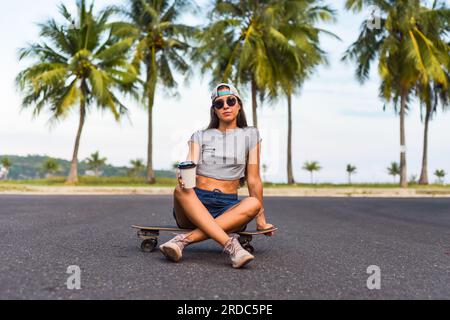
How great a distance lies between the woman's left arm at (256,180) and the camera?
4.14m

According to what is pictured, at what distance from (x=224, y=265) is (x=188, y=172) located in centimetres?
83

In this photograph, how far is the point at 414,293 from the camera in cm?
303

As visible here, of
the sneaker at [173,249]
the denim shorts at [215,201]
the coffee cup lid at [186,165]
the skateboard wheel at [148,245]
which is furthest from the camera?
the skateboard wheel at [148,245]

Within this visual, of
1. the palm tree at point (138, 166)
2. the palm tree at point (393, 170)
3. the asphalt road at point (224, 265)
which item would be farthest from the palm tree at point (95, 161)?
the asphalt road at point (224, 265)

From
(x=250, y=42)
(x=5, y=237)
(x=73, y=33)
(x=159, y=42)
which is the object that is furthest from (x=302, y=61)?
(x=5, y=237)

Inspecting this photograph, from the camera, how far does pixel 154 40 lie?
93.8 ft

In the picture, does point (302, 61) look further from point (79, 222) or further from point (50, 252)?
point (50, 252)

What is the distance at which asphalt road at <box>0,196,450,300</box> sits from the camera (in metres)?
2.93

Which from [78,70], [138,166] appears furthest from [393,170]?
[78,70]

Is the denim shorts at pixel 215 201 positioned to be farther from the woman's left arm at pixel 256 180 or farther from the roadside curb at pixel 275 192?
the roadside curb at pixel 275 192

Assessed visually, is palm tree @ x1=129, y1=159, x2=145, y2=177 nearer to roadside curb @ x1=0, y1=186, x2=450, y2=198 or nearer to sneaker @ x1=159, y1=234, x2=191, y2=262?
roadside curb @ x1=0, y1=186, x2=450, y2=198

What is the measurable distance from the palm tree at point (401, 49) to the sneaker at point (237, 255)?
78.6ft

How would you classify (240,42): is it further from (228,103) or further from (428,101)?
(228,103)

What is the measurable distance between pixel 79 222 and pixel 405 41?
2344 centimetres
